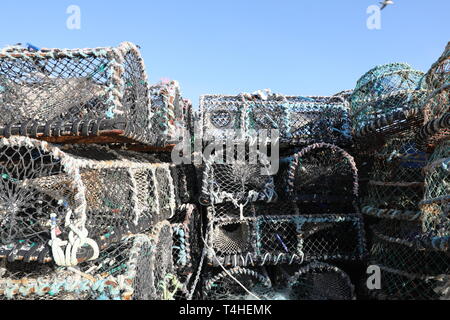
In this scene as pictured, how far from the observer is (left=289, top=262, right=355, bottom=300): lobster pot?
3.23 m

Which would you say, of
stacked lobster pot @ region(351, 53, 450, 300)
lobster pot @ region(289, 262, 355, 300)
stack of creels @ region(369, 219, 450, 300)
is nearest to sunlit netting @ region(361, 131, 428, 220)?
stacked lobster pot @ region(351, 53, 450, 300)

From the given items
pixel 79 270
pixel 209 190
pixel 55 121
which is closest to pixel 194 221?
pixel 209 190

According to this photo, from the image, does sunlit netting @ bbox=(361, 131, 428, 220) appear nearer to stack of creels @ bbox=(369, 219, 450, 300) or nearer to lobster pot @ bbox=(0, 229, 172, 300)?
stack of creels @ bbox=(369, 219, 450, 300)

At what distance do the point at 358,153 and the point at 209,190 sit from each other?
174 centimetres

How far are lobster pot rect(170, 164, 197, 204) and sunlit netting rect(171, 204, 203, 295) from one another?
0.89 feet

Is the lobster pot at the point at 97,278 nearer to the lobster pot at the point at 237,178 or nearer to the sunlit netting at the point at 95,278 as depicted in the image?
the sunlit netting at the point at 95,278

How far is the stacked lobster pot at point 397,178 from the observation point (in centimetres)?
279

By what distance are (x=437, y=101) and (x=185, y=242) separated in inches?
90.2

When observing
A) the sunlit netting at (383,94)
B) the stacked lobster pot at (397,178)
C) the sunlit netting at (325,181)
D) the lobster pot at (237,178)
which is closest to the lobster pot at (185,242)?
the lobster pot at (237,178)

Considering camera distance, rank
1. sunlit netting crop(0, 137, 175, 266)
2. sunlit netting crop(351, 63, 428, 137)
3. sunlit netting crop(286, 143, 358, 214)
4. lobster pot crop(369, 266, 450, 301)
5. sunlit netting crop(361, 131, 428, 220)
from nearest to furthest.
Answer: sunlit netting crop(0, 137, 175, 266), lobster pot crop(369, 266, 450, 301), sunlit netting crop(361, 131, 428, 220), sunlit netting crop(351, 63, 428, 137), sunlit netting crop(286, 143, 358, 214)

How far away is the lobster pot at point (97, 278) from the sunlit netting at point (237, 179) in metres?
1.12

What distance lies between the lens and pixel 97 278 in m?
1.79

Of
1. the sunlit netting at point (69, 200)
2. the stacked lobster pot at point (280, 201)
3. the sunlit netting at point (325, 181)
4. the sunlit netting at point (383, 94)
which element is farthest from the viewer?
the sunlit netting at point (325, 181)

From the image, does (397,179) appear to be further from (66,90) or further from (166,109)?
(66,90)
